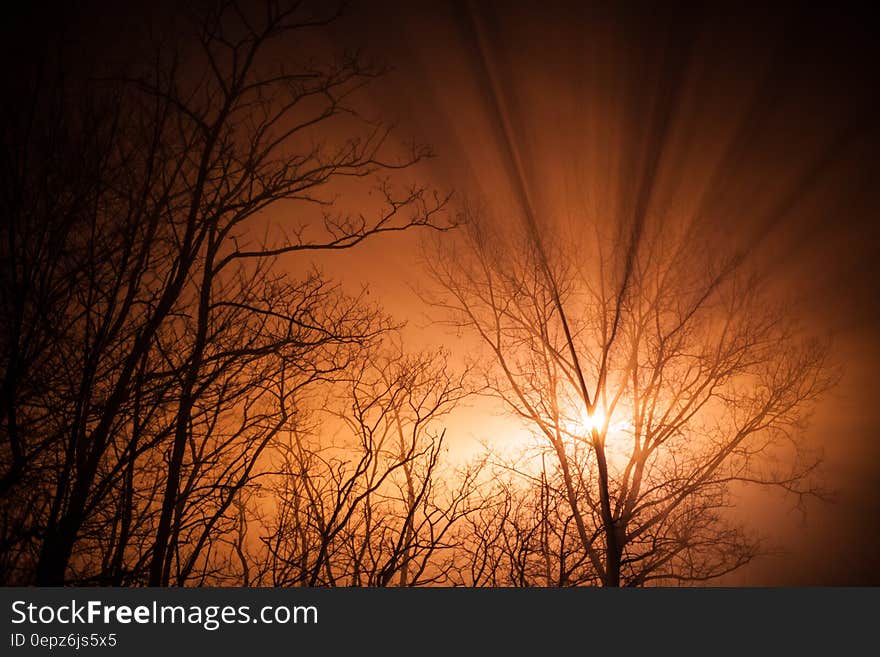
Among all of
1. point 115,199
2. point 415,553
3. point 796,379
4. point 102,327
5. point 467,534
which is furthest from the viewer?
point 796,379

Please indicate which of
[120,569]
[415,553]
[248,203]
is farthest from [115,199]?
[415,553]

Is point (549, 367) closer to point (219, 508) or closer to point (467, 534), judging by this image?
point (467, 534)

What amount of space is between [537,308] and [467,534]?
3.73 m

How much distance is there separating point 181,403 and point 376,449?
1.66 meters

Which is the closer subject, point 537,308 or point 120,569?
point 120,569

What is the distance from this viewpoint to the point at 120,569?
3.37 m

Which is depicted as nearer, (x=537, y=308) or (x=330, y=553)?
(x=330, y=553)

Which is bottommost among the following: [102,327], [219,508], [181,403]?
[219,508]

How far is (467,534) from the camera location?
4.72 meters

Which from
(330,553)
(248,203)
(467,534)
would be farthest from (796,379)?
(248,203)

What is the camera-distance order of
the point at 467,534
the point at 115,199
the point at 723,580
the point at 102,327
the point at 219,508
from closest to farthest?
1. the point at 102,327
2. the point at 115,199
3. the point at 219,508
4. the point at 467,534
5. the point at 723,580

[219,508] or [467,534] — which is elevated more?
[219,508]

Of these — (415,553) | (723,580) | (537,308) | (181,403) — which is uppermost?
(537,308)

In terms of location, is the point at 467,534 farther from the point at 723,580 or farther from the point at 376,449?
the point at 723,580
